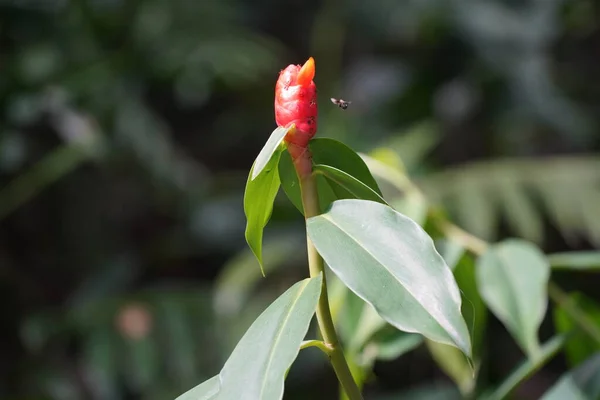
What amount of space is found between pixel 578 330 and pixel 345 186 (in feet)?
0.88

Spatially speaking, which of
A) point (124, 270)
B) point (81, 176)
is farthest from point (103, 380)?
point (81, 176)

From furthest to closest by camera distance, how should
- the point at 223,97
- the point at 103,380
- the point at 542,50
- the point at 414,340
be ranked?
the point at 542,50 < the point at 223,97 < the point at 103,380 < the point at 414,340

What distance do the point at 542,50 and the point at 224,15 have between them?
966mm

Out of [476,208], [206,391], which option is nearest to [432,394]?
[476,208]

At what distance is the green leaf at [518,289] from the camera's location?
43 cm

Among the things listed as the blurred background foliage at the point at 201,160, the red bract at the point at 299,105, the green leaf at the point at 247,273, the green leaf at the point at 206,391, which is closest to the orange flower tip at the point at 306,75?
the red bract at the point at 299,105

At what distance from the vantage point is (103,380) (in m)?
1.15

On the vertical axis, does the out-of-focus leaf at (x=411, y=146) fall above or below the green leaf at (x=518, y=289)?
below

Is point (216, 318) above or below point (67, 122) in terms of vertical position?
below

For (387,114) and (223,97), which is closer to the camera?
(387,114)

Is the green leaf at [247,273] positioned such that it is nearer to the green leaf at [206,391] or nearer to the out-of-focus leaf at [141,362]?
the out-of-focus leaf at [141,362]

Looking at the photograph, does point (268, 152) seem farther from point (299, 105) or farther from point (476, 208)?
point (476, 208)

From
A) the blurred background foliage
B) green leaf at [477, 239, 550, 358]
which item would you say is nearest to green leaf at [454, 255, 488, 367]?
green leaf at [477, 239, 550, 358]

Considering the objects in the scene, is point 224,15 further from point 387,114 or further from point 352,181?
point 352,181
